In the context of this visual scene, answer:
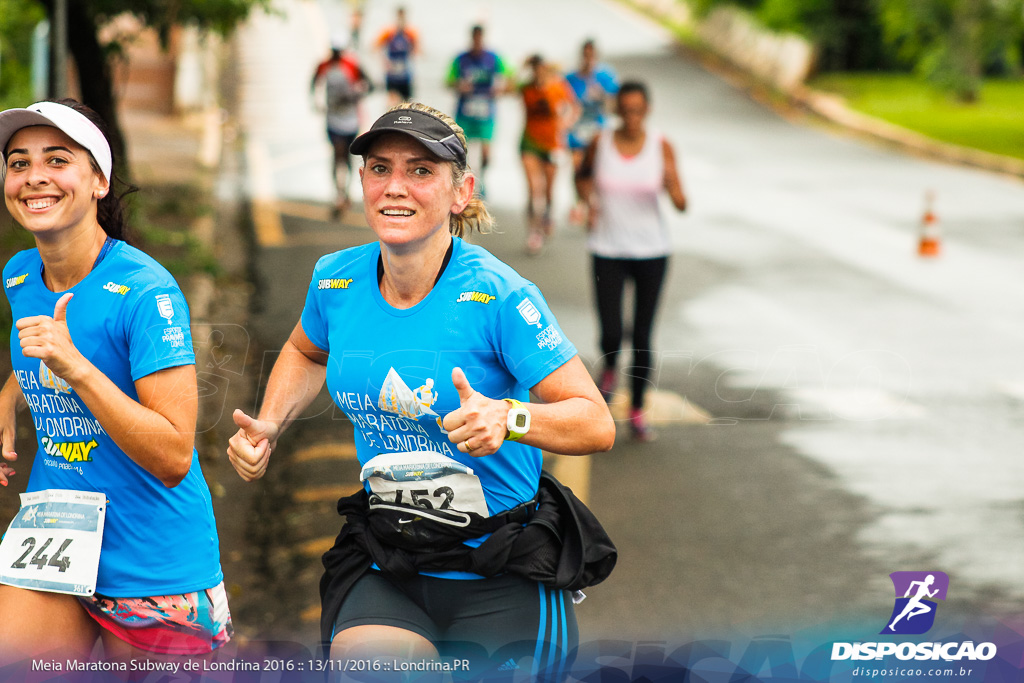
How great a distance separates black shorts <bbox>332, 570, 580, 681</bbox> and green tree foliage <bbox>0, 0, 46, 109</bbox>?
338 inches

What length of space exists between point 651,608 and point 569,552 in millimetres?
2392

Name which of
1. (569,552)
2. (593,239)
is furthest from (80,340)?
(593,239)

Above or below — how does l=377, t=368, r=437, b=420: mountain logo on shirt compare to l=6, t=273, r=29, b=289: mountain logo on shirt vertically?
below

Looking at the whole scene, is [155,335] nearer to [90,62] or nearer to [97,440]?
[97,440]

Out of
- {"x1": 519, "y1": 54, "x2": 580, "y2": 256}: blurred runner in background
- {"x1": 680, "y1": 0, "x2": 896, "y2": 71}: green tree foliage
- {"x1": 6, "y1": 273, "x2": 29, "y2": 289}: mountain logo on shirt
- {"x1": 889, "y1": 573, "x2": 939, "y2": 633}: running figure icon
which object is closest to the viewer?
{"x1": 6, "y1": 273, "x2": 29, "y2": 289}: mountain logo on shirt

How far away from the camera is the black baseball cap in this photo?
282 centimetres

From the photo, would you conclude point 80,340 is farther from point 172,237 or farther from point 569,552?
point 172,237

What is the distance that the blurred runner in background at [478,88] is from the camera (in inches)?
627

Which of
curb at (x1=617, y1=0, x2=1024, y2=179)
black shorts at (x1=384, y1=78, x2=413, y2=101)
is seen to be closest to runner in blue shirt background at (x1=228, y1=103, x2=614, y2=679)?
curb at (x1=617, y1=0, x2=1024, y2=179)

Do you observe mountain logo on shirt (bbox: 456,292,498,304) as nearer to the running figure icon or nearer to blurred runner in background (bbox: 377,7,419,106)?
the running figure icon

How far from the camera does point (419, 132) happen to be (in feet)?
9.25

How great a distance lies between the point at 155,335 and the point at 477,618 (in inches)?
40.0

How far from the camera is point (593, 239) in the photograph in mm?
7602

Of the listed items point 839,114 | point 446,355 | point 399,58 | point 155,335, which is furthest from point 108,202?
point 839,114
